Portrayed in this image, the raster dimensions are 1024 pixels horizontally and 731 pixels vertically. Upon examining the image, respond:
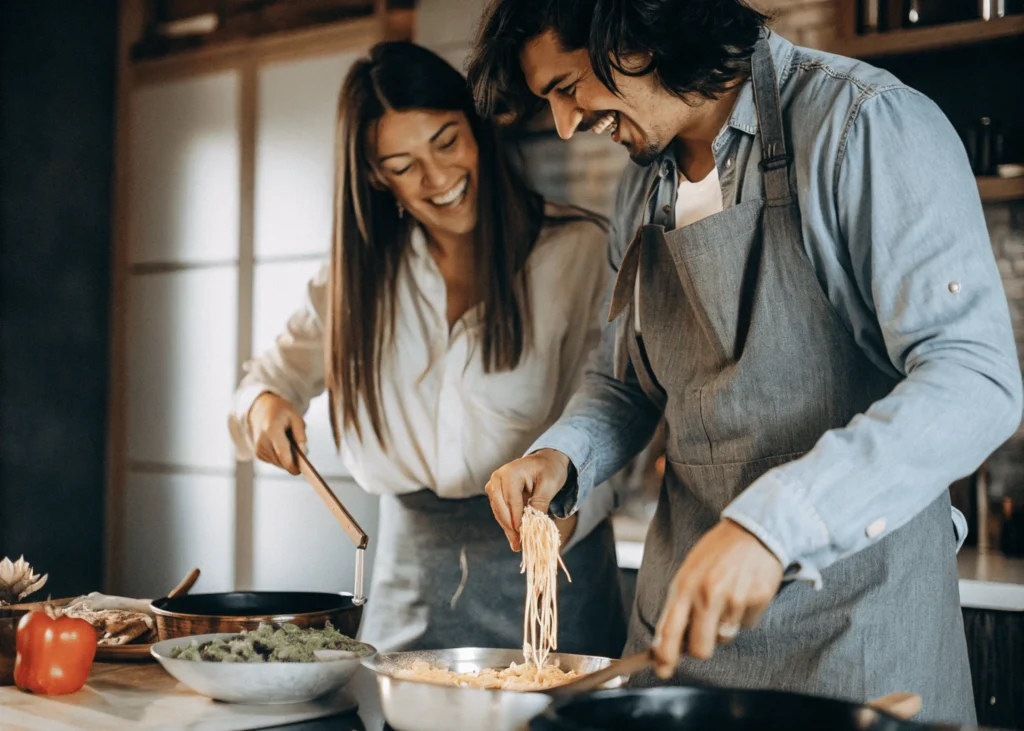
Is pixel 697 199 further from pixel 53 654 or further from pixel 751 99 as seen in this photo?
pixel 53 654

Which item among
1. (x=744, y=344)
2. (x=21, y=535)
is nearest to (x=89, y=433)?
(x=21, y=535)

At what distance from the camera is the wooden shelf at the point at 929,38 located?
2.42 meters

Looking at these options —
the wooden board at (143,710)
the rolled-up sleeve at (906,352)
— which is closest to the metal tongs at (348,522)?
the wooden board at (143,710)

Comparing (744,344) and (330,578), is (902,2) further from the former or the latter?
(330,578)

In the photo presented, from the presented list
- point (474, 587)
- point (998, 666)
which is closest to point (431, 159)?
point (474, 587)

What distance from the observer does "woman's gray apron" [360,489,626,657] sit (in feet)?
8.08

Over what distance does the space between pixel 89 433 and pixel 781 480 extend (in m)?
3.04

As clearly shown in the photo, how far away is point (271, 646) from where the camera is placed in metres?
1.53

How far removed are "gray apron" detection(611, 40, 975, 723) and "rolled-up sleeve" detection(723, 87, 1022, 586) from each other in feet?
0.33

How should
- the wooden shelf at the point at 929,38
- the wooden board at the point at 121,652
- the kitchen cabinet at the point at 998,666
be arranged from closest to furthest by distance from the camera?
the wooden board at the point at 121,652 < the kitchen cabinet at the point at 998,666 < the wooden shelf at the point at 929,38

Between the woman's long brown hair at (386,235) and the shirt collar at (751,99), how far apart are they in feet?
3.56

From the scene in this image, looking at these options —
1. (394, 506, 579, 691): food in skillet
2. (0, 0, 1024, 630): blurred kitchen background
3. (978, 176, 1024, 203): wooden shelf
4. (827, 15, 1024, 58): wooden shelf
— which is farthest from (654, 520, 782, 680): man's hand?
(0, 0, 1024, 630): blurred kitchen background

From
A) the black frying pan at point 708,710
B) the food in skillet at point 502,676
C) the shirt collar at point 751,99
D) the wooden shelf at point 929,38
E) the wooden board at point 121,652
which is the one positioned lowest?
the wooden board at point 121,652

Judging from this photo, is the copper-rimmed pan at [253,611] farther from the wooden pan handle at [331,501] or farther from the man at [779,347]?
the man at [779,347]
